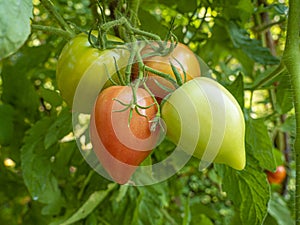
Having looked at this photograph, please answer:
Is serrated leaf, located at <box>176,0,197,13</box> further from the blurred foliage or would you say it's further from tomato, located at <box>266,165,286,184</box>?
tomato, located at <box>266,165,286,184</box>

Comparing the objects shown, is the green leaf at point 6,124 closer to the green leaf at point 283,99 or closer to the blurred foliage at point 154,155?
Answer: the blurred foliage at point 154,155

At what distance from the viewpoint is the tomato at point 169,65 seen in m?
0.51

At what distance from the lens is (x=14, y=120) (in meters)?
1.01

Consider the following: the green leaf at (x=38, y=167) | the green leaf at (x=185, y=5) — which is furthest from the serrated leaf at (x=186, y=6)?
the green leaf at (x=38, y=167)

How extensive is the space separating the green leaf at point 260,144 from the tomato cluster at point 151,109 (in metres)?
0.25

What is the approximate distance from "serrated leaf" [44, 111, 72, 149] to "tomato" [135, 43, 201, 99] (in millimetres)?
292

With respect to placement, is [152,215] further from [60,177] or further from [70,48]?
[70,48]

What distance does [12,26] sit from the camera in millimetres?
405

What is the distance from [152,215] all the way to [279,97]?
0.30m

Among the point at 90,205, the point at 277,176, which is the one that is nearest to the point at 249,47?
the point at 90,205

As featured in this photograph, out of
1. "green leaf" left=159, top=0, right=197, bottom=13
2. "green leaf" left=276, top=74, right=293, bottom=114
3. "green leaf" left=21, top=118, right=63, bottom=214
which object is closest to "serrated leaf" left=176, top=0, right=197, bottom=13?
"green leaf" left=159, top=0, right=197, bottom=13

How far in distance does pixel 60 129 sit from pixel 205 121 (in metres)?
0.37

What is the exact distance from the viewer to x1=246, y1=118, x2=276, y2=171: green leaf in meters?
0.74

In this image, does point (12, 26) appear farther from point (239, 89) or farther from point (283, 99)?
point (283, 99)
